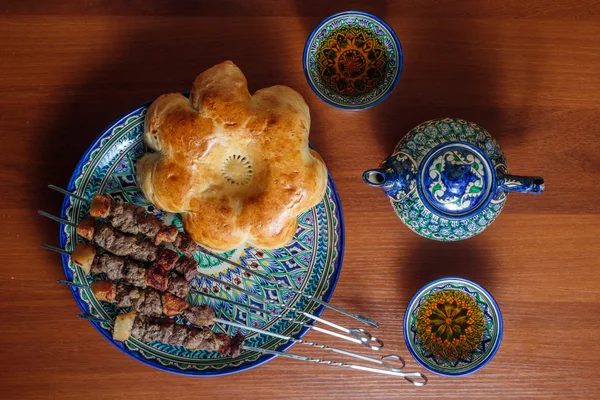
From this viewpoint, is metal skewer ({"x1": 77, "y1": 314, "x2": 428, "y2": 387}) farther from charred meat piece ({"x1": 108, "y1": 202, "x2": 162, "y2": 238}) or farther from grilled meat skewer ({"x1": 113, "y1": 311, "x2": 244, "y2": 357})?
charred meat piece ({"x1": 108, "y1": 202, "x2": 162, "y2": 238})

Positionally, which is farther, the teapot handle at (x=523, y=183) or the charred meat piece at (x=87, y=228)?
the charred meat piece at (x=87, y=228)

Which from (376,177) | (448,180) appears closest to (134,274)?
(376,177)

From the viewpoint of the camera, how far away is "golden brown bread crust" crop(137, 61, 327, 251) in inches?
61.1

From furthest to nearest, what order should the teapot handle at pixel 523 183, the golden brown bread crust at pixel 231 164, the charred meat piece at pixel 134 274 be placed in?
the charred meat piece at pixel 134 274 < the golden brown bread crust at pixel 231 164 < the teapot handle at pixel 523 183

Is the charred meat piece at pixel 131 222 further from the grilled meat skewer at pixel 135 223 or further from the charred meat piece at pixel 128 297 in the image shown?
the charred meat piece at pixel 128 297

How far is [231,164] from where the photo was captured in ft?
5.30

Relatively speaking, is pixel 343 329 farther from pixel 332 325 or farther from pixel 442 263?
pixel 442 263

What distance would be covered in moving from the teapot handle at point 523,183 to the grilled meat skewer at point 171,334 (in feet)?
3.30

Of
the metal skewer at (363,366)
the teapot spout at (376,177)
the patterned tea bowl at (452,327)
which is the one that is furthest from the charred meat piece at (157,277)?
the patterned tea bowl at (452,327)

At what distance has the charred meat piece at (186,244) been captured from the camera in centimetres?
166

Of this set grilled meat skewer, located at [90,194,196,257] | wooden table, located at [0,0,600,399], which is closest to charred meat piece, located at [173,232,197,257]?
grilled meat skewer, located at [90,194,196,257]

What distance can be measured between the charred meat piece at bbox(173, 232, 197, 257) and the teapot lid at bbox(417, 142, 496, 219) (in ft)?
2.53

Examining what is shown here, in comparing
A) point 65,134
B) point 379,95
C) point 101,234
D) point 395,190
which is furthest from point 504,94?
point 65,134

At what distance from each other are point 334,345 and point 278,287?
13.0 inches
